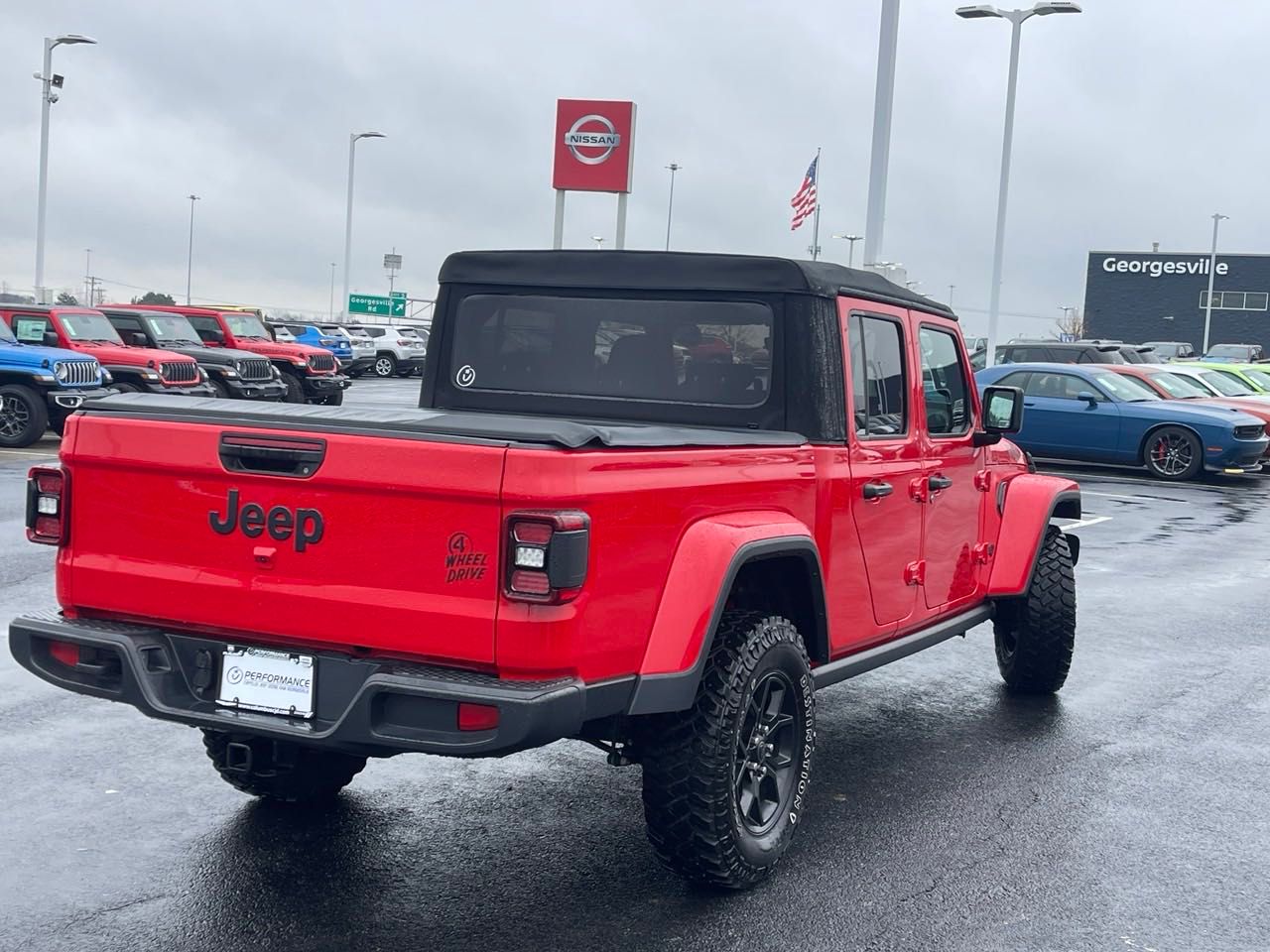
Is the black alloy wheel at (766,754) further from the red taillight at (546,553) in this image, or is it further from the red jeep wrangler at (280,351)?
the red jeep wrangler at (280,351)

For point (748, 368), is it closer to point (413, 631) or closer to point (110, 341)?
point (413, 631)

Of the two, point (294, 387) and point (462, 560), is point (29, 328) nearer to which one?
point (294, 387)

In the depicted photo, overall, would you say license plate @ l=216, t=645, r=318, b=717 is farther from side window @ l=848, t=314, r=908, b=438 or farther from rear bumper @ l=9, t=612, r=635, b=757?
side window @ l=848, t=314, r=908, b=438

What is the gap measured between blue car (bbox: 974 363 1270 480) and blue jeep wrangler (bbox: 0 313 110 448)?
39.9ft

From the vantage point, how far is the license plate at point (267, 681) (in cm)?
397

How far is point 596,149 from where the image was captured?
26531mm

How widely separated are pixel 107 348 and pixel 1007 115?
62.6ft

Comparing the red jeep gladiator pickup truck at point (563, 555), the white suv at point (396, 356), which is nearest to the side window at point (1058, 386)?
the red jeep gladiator pickup truck at point (563, 555)

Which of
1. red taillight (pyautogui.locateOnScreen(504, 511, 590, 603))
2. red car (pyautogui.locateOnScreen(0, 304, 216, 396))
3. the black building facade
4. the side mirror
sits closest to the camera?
red taillight (pyautogui.locateOnScreen(504, 511, 590, 603))

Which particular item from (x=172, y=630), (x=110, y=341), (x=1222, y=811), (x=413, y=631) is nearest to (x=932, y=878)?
(x=1222, y=811)

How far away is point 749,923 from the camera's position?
14.0 ft

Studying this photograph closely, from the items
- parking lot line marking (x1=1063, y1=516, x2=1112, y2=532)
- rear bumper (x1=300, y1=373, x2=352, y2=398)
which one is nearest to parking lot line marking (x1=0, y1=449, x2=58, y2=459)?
A: rear bumper (x1=300, y1=373, x2=352, y2=398)

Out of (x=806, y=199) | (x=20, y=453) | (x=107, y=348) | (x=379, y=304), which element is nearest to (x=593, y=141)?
(x=806, y=199)

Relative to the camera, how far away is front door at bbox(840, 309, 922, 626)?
17.3 feet
